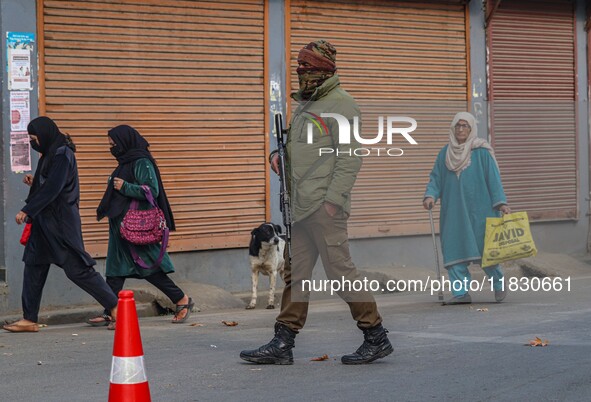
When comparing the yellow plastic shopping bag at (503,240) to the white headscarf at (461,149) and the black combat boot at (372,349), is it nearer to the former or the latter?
the white headscarf at (461,149)

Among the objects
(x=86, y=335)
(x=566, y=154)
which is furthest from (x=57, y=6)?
(x=566, y=154)

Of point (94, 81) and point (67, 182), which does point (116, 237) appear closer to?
point (67, 182)

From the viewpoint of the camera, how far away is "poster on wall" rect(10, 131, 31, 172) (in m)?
12.2

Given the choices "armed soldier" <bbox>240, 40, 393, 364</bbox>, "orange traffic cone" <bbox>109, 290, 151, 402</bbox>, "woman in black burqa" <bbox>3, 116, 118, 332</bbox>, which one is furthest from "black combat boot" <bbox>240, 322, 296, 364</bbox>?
"woman in black burqa" <bbox>3, 116, 118, 332</bbox>

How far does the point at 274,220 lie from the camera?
14383 mm

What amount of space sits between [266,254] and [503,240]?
2.70 m

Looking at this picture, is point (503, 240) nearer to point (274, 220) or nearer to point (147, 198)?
point (274, 220)

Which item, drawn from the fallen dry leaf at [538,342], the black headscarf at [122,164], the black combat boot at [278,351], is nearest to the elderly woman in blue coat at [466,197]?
the black headscarf at [122,164]

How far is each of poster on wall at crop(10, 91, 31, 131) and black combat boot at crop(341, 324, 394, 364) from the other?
18.6 ft

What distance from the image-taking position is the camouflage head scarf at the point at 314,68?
7.87 meters

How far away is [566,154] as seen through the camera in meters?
17.6

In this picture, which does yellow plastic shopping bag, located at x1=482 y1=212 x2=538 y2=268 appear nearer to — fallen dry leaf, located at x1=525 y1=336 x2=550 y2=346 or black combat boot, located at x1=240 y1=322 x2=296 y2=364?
fallen dry leaf, located at x1=525 y1=336 x2=550 y2=346

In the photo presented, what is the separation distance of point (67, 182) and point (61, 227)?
1.28 ft

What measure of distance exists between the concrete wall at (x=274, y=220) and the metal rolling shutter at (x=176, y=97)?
182 mm
